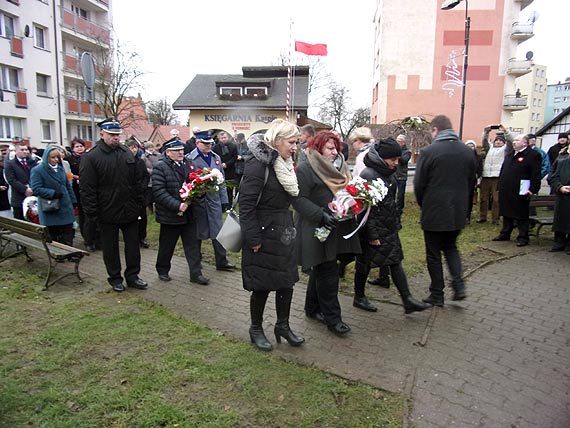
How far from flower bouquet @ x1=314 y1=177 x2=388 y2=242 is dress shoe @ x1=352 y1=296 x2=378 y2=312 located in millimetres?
1064

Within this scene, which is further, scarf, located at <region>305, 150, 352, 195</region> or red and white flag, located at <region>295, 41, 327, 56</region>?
red and white flag, located at <region>295, 41, 327, 56</region>

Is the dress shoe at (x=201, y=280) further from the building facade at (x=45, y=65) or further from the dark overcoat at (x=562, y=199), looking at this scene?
the building facade at (x=45, y=65)

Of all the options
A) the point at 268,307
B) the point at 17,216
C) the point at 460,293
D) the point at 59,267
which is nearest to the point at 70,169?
the point at 17,216

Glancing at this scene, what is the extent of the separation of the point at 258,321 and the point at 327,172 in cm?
158

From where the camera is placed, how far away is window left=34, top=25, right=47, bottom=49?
3136cm

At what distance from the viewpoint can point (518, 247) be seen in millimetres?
7910

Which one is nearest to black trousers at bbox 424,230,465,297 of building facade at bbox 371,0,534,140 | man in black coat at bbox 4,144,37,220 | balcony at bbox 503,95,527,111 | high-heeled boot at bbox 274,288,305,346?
high-heeled boot at bbox 274,288,305,346

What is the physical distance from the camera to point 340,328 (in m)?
4.27

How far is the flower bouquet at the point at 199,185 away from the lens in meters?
5.58

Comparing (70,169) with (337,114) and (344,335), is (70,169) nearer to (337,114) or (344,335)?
(344,335)

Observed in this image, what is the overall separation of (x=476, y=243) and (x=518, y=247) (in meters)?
0.72

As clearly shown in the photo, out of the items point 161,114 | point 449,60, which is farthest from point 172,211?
point 161,114

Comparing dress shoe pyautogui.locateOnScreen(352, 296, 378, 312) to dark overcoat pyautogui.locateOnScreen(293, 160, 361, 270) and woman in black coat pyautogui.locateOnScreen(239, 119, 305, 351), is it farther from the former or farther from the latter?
woman in black coat pyautogui.locateOnScreen(239, 119, 305, 351)

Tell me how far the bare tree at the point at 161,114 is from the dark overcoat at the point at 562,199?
179 feet
